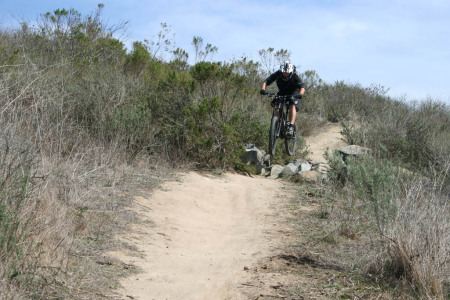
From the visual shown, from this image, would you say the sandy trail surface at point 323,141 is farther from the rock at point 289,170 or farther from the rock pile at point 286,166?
the rock at point 289,170

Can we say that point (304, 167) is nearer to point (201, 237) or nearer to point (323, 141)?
point (201, 237)

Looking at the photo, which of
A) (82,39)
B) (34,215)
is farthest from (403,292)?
(82,39)

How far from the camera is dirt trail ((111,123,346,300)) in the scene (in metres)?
4.63

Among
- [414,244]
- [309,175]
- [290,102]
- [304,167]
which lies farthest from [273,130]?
[414,244]

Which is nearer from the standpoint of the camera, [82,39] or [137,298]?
[137,298]

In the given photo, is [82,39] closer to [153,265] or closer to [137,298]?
[153,265]

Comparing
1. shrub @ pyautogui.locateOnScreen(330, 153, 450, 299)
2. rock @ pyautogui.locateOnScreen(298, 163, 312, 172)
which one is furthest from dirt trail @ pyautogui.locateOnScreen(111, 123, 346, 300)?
shrub @ pyautogui.locateOnScreen(330, 153, 450, 299)

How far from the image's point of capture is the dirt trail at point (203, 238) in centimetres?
463

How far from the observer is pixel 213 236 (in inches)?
258

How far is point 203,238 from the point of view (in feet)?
21.0

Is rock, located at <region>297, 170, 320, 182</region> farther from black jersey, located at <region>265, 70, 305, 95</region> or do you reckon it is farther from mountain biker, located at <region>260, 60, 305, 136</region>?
black jersey, located at <region>265, 70, 305, 95</region>

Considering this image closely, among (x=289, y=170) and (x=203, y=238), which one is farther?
(x=289, y=170)

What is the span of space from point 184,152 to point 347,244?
204 inches

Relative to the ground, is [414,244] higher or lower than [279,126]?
lower
